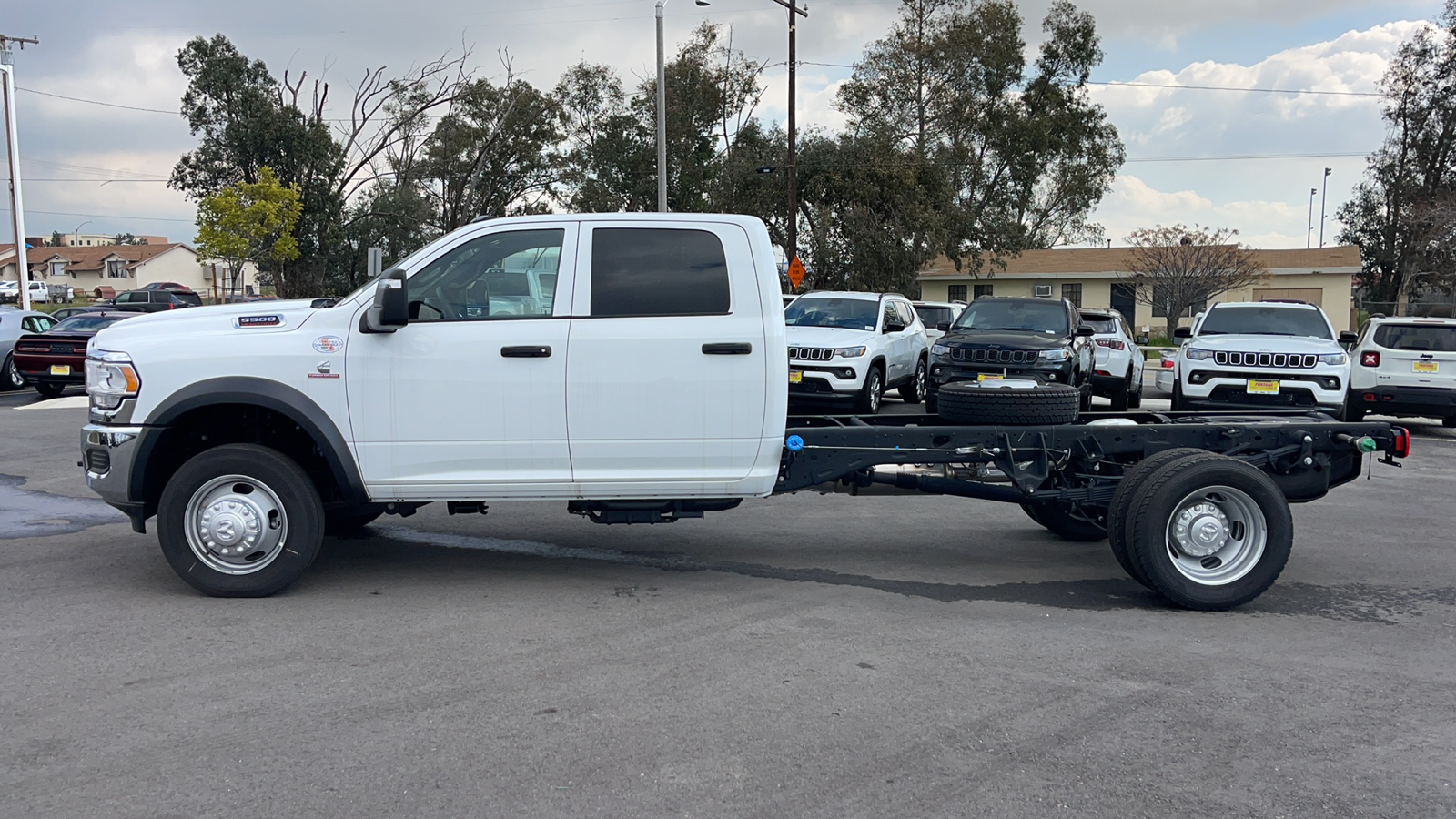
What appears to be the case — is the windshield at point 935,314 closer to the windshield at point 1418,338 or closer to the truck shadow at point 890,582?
the windshield at point 1418,338

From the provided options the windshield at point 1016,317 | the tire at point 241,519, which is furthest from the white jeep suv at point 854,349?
the tire at point 241,519

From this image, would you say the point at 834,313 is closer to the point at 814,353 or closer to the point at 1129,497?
the point at 814,353

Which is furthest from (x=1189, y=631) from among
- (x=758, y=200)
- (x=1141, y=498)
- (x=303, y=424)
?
(x=758, y=200)

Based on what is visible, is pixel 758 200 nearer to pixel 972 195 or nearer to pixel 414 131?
pixel 972 195

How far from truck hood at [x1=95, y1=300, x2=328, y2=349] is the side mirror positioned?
44 centimetres

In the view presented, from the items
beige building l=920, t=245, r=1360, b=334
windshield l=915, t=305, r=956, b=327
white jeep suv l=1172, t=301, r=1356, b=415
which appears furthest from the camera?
beige building l=920, t=245, r=1360, b=334

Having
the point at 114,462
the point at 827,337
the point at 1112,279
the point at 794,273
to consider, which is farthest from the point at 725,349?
the point at 1112,279

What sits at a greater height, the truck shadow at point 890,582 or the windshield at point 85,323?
the windshield at point 85,323

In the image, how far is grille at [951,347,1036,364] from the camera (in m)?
13.6

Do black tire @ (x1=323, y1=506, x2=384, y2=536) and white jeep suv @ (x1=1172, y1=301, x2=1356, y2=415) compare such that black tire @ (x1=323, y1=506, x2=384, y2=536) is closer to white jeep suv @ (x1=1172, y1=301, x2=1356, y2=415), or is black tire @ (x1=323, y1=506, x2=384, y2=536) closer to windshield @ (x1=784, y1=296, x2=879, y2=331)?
windshield @ (x1=784, y1=296, x2=879, y2=331)

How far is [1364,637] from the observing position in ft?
18.9

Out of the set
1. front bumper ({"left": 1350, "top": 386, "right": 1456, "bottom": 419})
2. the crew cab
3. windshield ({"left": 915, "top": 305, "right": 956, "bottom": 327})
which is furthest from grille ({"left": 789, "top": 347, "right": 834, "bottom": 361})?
windshield ({"left": 915, "top": 305, "right": 956, "bottom": 327})

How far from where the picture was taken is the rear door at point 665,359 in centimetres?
614

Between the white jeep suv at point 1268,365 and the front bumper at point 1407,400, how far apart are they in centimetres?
98
